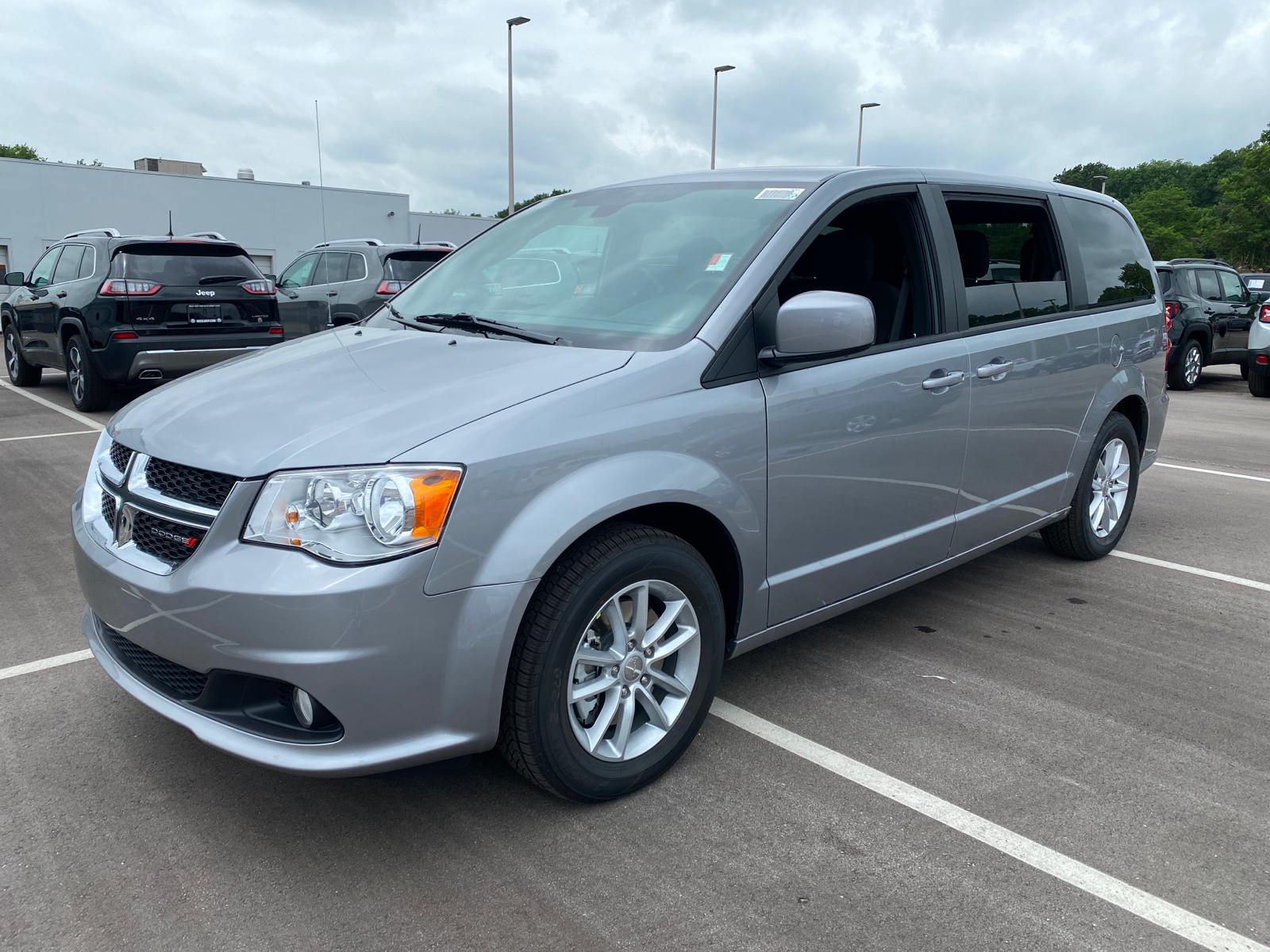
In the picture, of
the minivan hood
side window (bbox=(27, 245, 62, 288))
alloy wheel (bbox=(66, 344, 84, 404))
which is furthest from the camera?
side window (bbox=(27, 245, 62, 288))

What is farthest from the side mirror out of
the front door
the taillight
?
the taillight

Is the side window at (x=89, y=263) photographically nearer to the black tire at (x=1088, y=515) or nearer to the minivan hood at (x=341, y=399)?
the minivan hood at (x=341, y=399)

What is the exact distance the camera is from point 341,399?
9.02 feet

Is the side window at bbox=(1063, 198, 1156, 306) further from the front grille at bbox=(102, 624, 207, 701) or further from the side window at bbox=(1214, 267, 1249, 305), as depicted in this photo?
the side window at bbox=(1214, 267, 1249, 305)

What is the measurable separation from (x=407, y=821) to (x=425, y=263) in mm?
10132

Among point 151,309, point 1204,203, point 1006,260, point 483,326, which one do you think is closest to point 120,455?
point 483,326

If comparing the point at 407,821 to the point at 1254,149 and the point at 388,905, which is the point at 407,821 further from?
the point at 1254,149

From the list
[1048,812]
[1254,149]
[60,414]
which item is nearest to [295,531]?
[1048,812]

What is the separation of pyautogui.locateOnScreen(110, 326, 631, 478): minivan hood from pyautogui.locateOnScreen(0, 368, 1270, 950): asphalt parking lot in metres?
1.00

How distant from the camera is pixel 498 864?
2.58 meters

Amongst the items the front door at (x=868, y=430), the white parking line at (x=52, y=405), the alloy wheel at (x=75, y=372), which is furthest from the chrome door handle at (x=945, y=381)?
the alloy wheel at (x=75, y=372)

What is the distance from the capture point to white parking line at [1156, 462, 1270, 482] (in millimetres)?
7770

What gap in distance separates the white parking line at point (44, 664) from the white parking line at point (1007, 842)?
94.2 inches

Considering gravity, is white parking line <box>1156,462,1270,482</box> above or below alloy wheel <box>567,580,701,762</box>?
below
